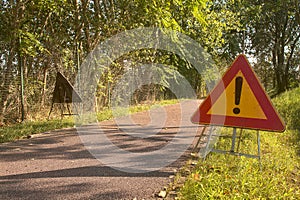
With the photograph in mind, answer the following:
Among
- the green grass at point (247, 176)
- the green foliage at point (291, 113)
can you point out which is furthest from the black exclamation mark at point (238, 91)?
the green foliage at point (291, 113)

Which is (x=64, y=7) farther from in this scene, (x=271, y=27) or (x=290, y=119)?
(x=271, y=27)

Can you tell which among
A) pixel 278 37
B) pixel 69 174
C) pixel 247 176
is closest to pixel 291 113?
pixel 247 176

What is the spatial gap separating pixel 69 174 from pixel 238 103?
248 cm

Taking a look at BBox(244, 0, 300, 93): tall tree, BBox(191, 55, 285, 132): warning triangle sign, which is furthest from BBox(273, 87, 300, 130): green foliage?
BBox(244, 0, 300, 93): tall tree

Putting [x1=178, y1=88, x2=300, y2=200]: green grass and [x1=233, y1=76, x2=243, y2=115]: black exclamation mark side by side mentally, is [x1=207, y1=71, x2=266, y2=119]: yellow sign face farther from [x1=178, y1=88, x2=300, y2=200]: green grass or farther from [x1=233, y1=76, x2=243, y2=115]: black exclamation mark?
[x1=178, y1=88, x2=300, y2=200]: green grass

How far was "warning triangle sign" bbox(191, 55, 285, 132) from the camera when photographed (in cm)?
367

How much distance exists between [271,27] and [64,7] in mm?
21593

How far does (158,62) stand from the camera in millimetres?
18875

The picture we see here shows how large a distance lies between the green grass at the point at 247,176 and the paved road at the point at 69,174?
473 mm

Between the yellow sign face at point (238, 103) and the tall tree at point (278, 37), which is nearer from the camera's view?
the yellow sign face at point (238, 103)

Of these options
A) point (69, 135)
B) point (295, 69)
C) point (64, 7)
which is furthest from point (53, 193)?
point (295, 69)

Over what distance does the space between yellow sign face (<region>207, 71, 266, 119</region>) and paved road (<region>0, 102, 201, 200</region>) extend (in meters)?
1.15

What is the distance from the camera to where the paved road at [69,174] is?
11.2ft

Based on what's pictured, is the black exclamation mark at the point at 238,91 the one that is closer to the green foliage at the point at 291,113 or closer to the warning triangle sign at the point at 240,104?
the warning triangle sign at the point at 240,104
